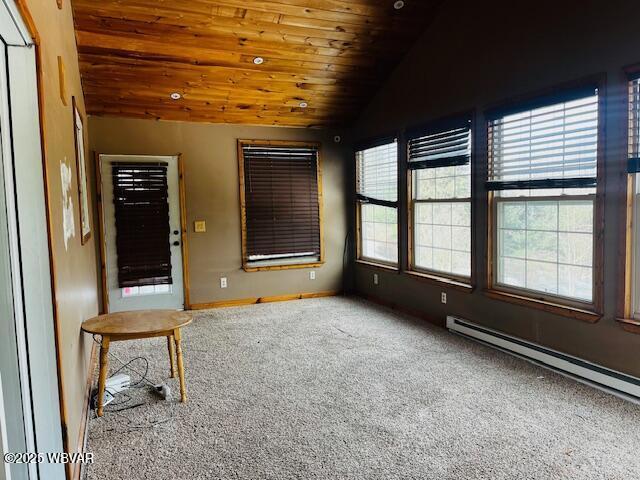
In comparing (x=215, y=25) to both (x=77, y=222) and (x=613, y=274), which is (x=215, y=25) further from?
(x=613, y=274)

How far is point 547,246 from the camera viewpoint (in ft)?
11.3

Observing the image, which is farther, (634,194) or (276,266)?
(276,266)

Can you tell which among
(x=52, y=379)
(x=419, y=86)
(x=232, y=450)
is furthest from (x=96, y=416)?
(x=419, y=86)

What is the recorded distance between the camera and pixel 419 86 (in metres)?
4.72

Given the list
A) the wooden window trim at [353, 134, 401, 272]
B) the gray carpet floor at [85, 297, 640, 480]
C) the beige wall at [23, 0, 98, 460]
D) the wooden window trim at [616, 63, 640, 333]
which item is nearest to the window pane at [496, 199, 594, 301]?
the wooden window trim at [616, 63, 640, 333]

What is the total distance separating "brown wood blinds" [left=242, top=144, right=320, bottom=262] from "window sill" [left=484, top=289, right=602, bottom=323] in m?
2.78

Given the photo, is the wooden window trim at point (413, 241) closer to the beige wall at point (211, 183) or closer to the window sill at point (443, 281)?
the window sill at point (443, 281)

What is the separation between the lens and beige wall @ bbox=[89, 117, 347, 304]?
5199 mm

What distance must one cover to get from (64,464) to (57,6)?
7.85 ft

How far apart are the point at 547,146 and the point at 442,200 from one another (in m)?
1.32

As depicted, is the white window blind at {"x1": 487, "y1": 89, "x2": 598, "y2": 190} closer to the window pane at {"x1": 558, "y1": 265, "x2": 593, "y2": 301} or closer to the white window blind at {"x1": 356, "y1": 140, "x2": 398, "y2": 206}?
the window pane at {"x1": 558, "y1": 265, "x2": 593, "y2": 301}

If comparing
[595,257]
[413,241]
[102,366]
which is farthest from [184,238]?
[595,257]

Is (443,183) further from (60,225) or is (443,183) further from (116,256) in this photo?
(116,256)

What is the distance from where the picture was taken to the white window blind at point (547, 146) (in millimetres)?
3070
